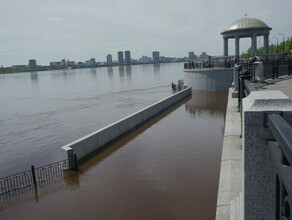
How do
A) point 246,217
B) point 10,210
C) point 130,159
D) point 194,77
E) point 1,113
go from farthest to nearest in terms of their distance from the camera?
point 194,77 → point 1,113 → point 130,159 → point 10,210 → point 246,217

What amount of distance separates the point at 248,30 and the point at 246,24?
4.05 ft

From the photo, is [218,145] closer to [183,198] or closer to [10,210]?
[183,198]

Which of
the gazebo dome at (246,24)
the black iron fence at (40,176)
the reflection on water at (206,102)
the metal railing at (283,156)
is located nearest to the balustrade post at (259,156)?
the metal railing at (283,156)

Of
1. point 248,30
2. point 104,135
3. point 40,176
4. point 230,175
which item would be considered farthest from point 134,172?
point 248,30

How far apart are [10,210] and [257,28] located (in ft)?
127

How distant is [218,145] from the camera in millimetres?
14398

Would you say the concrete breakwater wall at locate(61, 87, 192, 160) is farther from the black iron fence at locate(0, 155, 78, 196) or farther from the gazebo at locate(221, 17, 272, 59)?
the gazebo at locate(221, 17, 272, 59)

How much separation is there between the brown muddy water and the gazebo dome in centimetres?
2801

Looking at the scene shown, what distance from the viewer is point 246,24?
132 ft

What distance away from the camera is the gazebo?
39406 millimetres

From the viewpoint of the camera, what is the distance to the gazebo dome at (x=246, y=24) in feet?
129

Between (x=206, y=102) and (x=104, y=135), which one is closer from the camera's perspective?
(x=104, y=135)

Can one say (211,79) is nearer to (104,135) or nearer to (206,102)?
(206,102)

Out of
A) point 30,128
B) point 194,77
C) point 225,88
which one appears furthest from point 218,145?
point 194,77
